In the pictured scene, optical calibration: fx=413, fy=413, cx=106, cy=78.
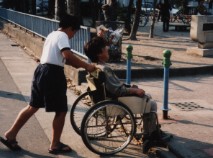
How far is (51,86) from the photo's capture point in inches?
186

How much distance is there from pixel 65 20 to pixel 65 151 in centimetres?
156

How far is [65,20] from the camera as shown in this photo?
4746mm

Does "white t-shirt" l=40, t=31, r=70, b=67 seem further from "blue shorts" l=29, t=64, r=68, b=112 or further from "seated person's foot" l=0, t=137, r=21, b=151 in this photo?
"seated person's foot" l=0, t=137, r=21, b=151

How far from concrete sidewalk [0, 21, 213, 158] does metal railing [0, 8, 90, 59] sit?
1.06 metres

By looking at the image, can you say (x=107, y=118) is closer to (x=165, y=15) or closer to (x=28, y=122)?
(x=28, y=122)

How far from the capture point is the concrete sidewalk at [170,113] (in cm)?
498

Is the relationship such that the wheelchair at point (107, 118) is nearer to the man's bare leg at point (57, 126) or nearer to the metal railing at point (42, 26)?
the man's bare leg at point (57, 126)

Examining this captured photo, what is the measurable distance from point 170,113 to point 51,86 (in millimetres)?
2408

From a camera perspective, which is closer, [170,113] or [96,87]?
[96,87]

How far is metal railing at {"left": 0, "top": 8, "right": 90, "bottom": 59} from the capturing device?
9.47m

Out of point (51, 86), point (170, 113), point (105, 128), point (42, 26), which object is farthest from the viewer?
point (42, 26)

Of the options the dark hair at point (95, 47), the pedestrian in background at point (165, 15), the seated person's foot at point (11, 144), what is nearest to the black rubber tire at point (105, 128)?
the dark hair at point (95, 47)

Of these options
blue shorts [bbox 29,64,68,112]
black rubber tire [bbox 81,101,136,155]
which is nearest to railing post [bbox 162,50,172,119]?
black rubber tire [bbox 81,101,136,155]

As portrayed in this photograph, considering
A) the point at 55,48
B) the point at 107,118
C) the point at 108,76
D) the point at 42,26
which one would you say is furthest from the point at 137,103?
the point at 42,26
